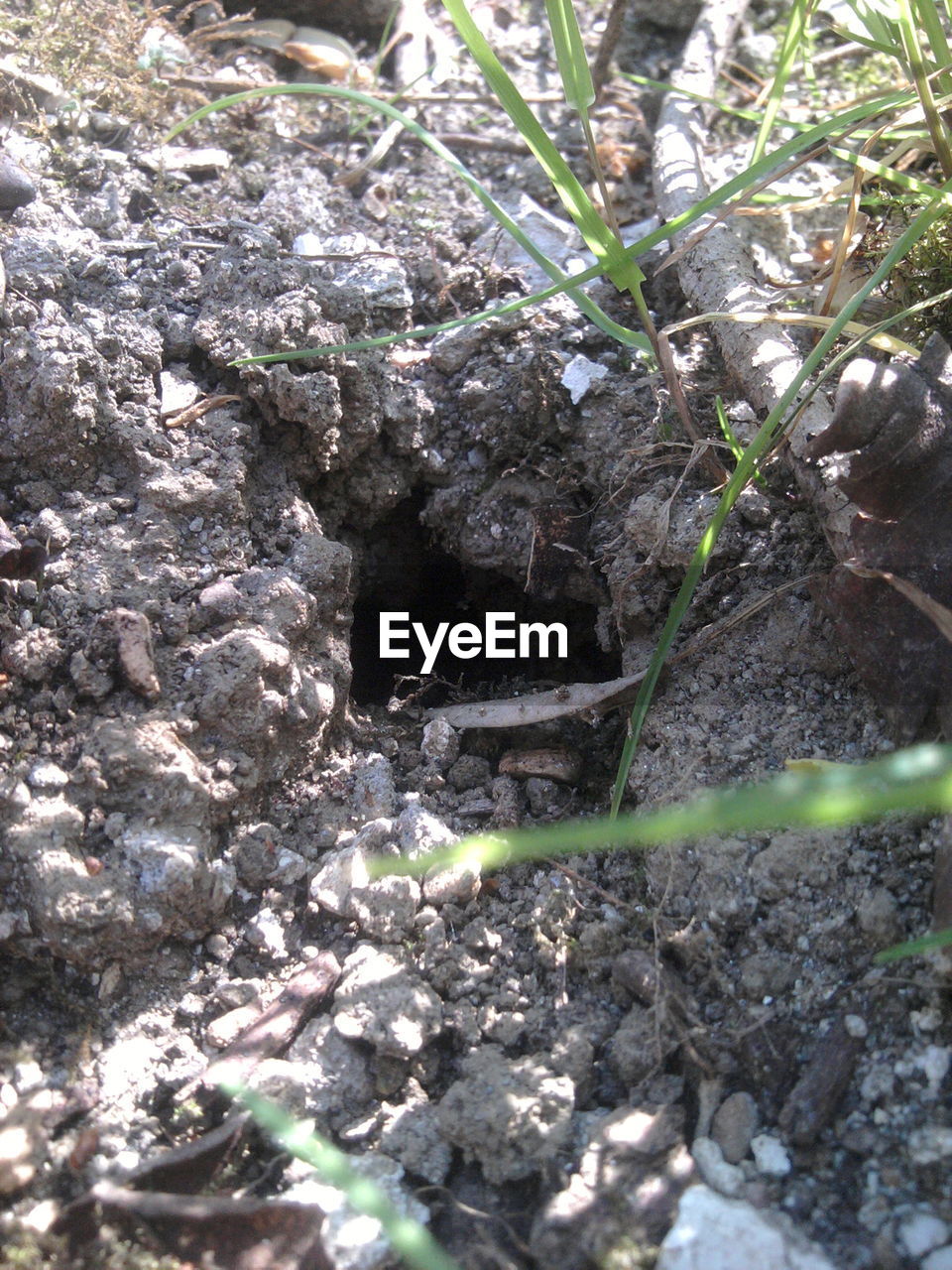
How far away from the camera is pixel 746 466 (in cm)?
159

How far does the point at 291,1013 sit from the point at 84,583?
31.2 inches

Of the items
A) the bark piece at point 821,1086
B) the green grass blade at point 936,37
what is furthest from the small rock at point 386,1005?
the green grass blade at point 936,37

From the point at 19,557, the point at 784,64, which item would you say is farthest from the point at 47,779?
the point at 784,64

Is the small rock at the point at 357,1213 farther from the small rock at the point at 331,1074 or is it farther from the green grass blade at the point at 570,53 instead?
the green grass blade at the point at 570,53

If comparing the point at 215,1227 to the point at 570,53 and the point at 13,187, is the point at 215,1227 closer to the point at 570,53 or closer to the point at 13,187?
the point at 570,53

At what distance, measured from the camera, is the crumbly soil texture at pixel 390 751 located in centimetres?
132

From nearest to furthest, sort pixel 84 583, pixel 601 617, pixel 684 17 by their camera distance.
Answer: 1. pixel 84 583
2. pixel 601 617
3. pixel 684 17

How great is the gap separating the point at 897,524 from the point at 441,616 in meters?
1.21

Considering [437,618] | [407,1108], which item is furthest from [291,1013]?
[437,618]

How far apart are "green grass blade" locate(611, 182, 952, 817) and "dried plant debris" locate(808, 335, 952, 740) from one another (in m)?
0.09

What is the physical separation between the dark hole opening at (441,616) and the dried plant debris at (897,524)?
624 millimetres

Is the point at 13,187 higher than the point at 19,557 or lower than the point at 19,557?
higher

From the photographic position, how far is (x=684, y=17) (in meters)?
2.95

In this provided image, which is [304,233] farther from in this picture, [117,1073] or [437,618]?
[117,1073]
